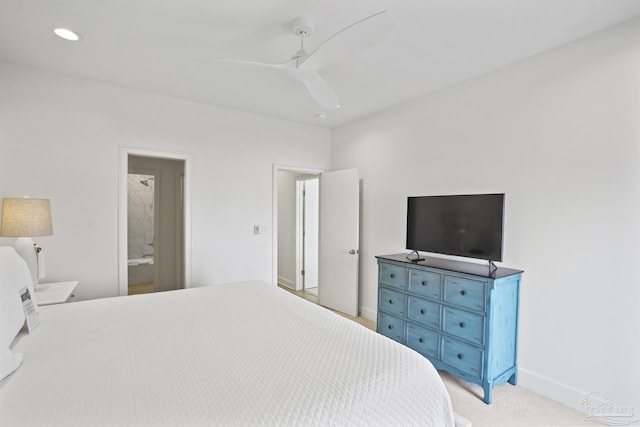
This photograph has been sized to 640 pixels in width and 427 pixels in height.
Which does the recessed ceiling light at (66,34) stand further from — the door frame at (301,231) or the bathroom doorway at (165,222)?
the door frame at (301,231)

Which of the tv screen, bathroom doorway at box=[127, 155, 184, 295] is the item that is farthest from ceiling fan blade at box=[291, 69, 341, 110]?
bathroom doorway at box=[127, 155, 184, 295]

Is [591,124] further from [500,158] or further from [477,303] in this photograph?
[477,303]

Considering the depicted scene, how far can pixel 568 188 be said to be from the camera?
214 centimetres

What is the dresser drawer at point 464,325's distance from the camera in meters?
2.20

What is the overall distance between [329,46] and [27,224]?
7.83ft

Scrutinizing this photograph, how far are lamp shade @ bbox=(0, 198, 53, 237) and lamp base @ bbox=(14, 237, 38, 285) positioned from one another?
0.12m

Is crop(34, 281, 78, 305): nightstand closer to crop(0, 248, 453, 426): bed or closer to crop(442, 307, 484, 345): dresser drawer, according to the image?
crop(0, 248, 453, 426): bed

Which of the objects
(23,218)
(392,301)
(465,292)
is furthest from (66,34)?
(465,292)

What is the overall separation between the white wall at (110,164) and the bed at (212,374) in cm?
125

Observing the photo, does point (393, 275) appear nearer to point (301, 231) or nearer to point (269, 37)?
point (269, 37)

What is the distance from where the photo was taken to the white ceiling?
1.77m

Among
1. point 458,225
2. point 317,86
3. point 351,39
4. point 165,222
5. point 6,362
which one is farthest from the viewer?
point 165,222

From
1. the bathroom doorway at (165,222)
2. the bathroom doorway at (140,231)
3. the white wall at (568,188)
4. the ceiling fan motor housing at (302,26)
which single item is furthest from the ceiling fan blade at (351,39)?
the bathroom doorway at (140,231)

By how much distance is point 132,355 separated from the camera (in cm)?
125
